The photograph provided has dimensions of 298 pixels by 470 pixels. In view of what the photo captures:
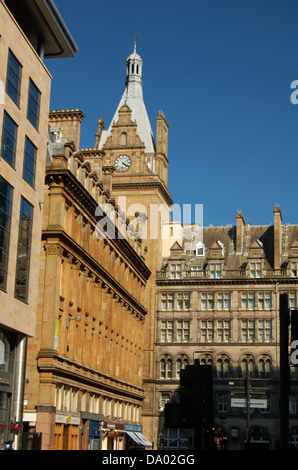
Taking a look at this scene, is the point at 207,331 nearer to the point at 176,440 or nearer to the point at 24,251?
the point at 176,440

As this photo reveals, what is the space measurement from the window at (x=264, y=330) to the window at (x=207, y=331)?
525cm

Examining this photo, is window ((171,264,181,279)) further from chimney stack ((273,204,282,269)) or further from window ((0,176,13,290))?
window ((0,176,13,290))

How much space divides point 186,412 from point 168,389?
2652 inches

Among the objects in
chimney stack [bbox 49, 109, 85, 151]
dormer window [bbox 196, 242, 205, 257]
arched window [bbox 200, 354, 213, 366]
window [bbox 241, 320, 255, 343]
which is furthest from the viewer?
dormer window [bbox 196, 242, 205, 257]

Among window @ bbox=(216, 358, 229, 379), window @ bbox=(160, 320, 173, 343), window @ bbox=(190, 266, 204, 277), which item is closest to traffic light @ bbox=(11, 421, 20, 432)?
window @ bbox=(216, 358, 229, 379)

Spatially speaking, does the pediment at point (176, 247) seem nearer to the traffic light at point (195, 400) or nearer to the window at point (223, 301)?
the window at point (223, 301)

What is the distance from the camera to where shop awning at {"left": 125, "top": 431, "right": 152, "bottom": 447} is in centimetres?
6551

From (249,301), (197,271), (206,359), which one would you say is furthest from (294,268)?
(206,359)

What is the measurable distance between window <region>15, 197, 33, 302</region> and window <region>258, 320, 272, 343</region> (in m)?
42.8

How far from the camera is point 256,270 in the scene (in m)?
78.1

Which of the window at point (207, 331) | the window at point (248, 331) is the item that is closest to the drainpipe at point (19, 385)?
the window at point (207, 331)

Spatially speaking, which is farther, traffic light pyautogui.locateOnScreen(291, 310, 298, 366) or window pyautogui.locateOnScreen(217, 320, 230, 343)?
window pyautogui.locateOnScreen(217, 320, 230, 343)

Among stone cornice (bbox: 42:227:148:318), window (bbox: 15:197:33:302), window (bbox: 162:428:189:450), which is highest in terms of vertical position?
stone cornice (bbox: 42:227:148:318)

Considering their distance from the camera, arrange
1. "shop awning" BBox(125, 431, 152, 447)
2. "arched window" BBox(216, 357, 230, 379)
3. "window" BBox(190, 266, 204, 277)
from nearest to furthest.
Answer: "shop awning" BBox(125, 431, 152, 447)
"arched window" BBox(216, 357, 230, 379)
"window" BBox(190, 266, 204, 277)
